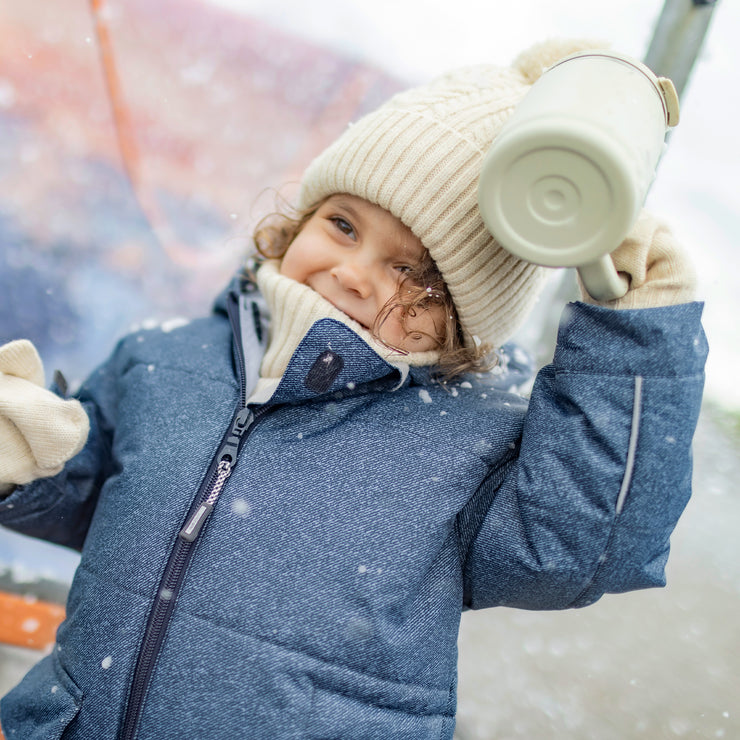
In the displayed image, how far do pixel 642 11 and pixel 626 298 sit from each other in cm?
66

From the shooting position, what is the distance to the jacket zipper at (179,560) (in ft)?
2.57

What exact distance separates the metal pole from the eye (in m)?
0.58

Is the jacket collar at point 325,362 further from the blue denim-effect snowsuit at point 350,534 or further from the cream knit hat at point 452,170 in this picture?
the cream knit hat at point 452,170

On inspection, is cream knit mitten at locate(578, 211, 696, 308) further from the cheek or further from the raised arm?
the cheek

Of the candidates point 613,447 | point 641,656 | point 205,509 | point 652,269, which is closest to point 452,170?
point 652,269

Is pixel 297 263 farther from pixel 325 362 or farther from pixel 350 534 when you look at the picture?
pixel 350 534

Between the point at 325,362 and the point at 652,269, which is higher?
the point at 652,269

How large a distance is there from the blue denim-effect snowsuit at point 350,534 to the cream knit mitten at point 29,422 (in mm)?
73

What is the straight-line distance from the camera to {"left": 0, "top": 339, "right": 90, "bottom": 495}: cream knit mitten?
84cm

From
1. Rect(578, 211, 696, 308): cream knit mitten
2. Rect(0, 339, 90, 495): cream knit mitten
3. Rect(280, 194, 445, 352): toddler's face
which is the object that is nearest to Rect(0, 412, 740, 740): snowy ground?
Rect(578, 211, 696, 308): cream knit mitten

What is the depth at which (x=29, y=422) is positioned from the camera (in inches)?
33.0

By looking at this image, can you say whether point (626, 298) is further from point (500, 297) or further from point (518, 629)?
point (518, 629)

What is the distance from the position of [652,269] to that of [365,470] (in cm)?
46

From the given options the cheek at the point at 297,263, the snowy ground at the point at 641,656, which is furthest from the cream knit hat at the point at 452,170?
the snowy ground at the point at 641,656
